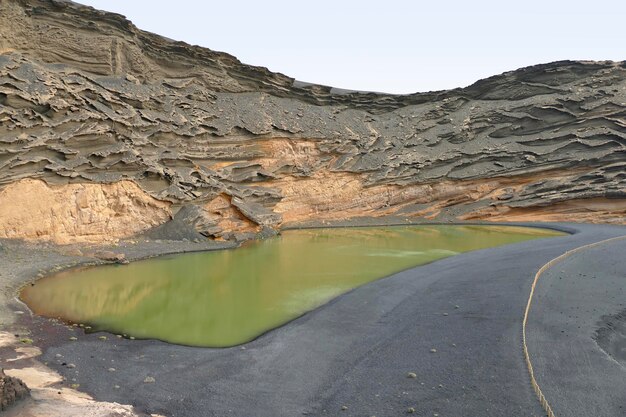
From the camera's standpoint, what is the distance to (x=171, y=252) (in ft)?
70.6

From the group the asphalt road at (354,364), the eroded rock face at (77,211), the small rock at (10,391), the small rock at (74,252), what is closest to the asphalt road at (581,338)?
the asphalt road at (354,364)

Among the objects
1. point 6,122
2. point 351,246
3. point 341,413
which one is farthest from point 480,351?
point 6,122

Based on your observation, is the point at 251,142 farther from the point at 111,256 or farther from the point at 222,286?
the point at 222,286

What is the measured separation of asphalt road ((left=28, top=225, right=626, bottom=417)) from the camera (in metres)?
6.79

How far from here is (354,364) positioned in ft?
27.7

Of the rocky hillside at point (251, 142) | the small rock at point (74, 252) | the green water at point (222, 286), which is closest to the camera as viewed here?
the green water at point (222, 286)

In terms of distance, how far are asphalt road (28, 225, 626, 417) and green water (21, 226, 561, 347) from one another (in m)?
1.06

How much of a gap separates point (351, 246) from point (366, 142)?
677 inches

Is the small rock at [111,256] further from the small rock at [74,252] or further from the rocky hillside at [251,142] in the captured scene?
the rocky hillside at [251,142]

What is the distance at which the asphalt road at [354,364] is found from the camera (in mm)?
6789

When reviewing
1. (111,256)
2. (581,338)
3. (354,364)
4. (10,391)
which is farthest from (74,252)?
(581,338)

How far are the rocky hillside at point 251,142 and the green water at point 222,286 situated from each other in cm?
552

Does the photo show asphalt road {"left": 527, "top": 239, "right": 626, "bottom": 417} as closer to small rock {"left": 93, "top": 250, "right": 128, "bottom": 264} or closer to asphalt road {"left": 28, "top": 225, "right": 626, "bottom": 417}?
asphalt road {"left": 28, "top": 225, "right": 626, "bottom": 417}

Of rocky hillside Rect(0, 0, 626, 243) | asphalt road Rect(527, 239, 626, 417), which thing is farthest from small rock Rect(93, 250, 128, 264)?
asphalt road Rect(527, 239, 626, 417)
